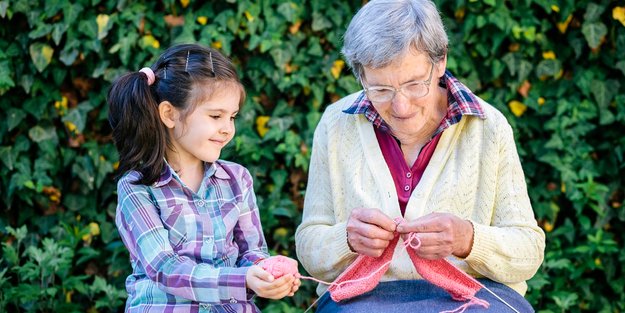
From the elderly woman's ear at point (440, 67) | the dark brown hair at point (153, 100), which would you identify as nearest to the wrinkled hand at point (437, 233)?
the elderly woman's ear at point (440, 67)

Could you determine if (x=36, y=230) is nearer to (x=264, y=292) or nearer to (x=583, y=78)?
(x=264, y=292)

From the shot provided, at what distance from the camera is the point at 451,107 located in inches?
126

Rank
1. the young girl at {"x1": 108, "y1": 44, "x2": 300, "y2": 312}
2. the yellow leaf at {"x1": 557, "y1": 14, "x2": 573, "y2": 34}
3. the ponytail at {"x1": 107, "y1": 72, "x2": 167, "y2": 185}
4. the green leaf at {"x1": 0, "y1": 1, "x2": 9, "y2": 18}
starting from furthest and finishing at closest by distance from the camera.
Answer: the yellow leaf at {"x1": 557, "y1": 14, "x2": 573, "y2": 34}
the green leaf at {"x1": 0, "y1": 1, "x2": 9, "y2": 18}
the ponytail at {"x1": 107, "y1": 72, "x2": 167, "y2": 185}
the young girl at {"x1": 108, "y1": 44, "x2": 300, "y2": 312}

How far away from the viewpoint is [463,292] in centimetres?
294

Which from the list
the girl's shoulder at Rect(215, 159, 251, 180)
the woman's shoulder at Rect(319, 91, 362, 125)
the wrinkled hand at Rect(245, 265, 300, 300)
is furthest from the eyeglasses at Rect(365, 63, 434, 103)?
the wrinkled hand at Rect(245, 265, 300, 300)

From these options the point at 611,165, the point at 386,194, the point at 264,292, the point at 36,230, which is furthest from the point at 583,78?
the point at 36,230

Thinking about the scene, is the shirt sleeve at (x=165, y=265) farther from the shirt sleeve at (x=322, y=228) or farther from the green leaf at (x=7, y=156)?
the green leaf at (x=7, y=156)

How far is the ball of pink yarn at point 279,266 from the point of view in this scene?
2.81 metres

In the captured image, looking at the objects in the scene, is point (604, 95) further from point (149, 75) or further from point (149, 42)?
point (149, 75)

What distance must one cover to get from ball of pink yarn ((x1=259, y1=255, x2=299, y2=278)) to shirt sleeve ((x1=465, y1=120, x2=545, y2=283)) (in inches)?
22.2

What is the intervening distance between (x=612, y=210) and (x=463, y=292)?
2.09 metres

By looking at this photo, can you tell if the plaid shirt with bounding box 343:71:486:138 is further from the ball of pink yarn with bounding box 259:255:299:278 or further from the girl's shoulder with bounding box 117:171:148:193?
the girl's shoulder with bounding box 117:171:148:193

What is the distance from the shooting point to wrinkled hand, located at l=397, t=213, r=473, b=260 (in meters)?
2.80

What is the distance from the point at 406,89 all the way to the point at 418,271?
59 cm
